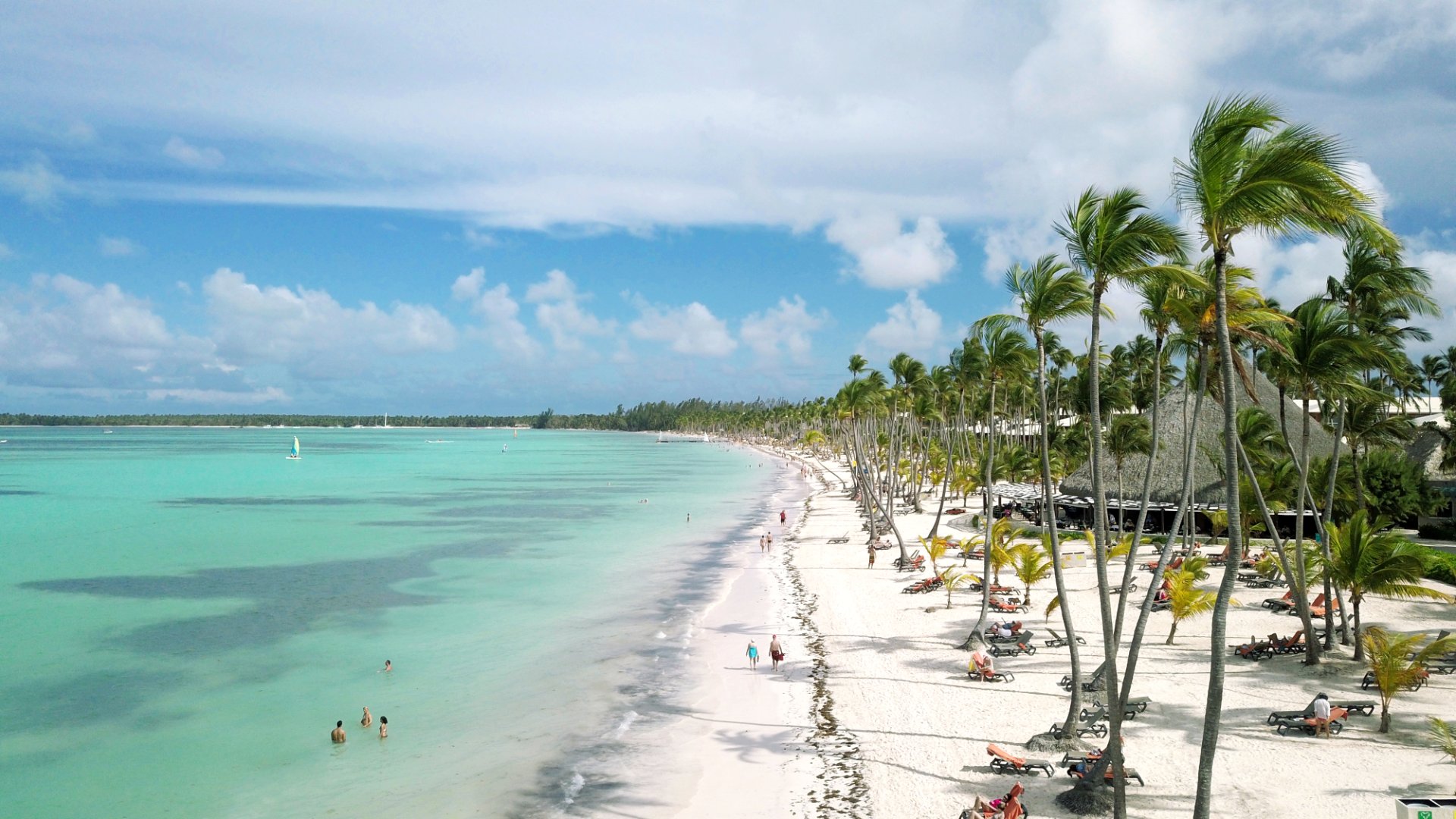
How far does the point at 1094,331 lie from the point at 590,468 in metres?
103

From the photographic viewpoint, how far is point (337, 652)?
2473 cm

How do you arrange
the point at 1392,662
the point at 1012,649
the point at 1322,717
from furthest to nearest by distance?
the point at 1012,649 < the point at 1322,717 < the point at 1392,662

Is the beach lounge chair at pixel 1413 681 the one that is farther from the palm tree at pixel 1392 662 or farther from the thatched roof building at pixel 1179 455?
the thatched roof building at pixel 1179 455

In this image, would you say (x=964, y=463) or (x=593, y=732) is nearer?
(x=593, y=732)

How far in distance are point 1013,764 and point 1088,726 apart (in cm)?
220

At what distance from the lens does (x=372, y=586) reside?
115 ft

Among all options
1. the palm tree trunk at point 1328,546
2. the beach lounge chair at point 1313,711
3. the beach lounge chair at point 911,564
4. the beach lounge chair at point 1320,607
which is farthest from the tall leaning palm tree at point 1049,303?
the beach lounge chair at point 911,564

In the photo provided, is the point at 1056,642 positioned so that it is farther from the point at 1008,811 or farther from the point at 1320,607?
the point at 1008,811

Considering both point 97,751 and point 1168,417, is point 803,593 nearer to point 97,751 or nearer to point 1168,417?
point 97,751

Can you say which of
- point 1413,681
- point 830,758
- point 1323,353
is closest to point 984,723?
point 830,758

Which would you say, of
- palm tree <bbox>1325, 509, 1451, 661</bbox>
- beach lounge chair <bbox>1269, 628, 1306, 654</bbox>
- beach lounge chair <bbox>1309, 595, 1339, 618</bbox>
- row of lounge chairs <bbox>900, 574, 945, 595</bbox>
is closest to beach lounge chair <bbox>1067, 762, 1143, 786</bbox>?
palm tree <bbox>1325, 509, 1451, 661</bbox>

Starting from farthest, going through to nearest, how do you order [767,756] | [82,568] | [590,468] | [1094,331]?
[590,468]
[82,568]
[767,756]
[1094,331]

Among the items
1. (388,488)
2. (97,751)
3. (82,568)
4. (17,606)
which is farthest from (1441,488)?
(388,488)

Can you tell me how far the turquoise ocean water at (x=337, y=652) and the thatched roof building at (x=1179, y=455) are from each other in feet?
63.8
